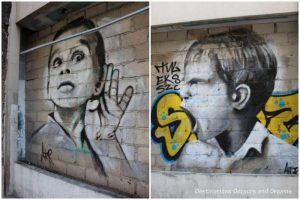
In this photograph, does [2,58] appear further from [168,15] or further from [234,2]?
[234,2]

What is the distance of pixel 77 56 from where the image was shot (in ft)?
9.98

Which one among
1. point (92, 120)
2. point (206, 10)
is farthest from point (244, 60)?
point (92, 120)

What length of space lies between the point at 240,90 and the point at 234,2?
1.00 metres

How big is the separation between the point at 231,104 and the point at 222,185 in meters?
0.94

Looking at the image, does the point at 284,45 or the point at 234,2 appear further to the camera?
the point at 284,45

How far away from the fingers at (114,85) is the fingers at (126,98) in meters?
0.09

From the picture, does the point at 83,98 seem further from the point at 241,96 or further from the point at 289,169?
the point at 289,169

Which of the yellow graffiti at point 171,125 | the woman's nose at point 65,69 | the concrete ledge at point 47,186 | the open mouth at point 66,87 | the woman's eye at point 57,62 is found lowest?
the concrete ledge at point 47,186

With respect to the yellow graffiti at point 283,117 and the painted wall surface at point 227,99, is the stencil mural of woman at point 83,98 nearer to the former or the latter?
the painted wall surface at point 227,99

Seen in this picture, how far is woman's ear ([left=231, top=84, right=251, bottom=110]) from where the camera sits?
9.82ft

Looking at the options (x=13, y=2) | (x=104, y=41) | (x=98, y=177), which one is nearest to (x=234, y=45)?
(x=104, y=41)

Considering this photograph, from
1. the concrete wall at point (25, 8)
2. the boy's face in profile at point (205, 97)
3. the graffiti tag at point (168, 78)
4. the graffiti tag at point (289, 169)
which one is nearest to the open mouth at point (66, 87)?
the concrete wall at point (25, 8)

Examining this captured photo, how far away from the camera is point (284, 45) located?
2.93m

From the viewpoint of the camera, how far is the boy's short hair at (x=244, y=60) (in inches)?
116
